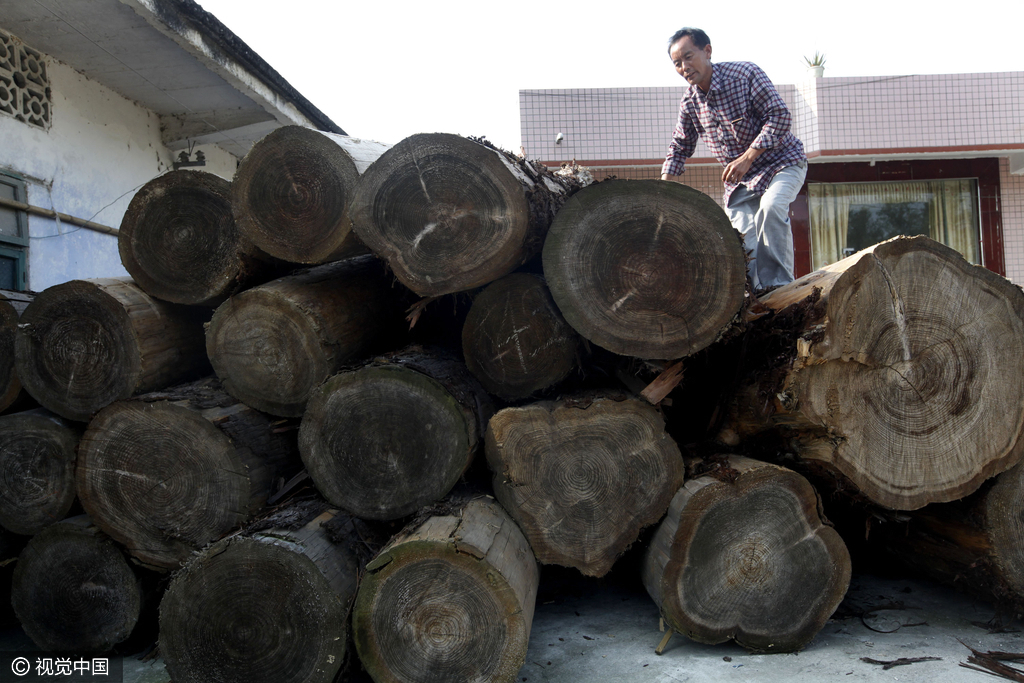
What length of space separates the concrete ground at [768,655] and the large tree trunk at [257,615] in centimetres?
43

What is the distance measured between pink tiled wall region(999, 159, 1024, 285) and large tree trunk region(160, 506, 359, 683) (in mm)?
9458

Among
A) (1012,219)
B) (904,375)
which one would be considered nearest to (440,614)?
(904,375)

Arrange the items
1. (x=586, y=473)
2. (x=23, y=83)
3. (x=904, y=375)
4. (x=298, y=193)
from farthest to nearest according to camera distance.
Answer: (x=23, y=83) < (x=298, y=193) < (x=586, y=473) < (x=904, y=375)

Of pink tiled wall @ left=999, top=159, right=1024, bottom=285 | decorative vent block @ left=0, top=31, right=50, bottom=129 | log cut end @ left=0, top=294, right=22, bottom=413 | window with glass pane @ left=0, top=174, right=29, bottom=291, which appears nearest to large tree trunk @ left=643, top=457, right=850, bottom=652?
log cut end @ left=0, top=294, right=22, bottom=413

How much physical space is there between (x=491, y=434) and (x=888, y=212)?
26.9 ft

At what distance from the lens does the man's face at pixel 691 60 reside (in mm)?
3859

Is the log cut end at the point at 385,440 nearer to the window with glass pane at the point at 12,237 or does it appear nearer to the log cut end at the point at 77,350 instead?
the log cut end at the point at 77,350

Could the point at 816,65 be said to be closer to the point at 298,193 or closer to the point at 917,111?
the point at 917,111

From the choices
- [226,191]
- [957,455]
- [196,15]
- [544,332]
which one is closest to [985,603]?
[957,455]

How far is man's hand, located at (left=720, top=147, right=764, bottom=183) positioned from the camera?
12.3 ft

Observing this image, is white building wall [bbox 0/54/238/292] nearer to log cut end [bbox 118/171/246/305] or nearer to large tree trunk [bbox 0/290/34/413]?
large tree trunk [bbox 0/290/34/413]

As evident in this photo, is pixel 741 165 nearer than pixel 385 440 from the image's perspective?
No

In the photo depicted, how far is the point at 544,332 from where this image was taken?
8.52 ft

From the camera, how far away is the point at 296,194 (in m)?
2.54
